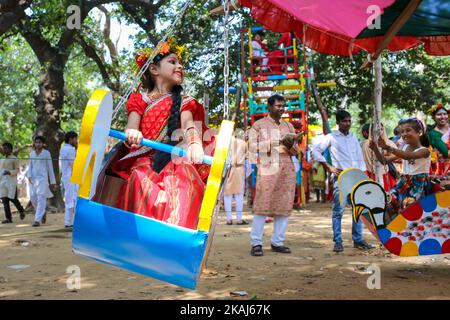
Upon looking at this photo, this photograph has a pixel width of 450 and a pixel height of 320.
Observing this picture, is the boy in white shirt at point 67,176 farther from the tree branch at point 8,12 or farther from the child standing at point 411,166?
the child standing at point 411,166

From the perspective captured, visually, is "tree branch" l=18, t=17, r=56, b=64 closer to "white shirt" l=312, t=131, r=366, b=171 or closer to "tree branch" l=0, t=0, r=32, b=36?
"tree branch" l=0, t=0, r=32, b=36

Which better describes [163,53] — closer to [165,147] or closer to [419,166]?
[165,147]

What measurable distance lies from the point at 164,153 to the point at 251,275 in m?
1.81

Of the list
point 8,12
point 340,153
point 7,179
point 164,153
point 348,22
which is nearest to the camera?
point 348,22

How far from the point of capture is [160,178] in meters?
3.49

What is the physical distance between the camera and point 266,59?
41.0 ft

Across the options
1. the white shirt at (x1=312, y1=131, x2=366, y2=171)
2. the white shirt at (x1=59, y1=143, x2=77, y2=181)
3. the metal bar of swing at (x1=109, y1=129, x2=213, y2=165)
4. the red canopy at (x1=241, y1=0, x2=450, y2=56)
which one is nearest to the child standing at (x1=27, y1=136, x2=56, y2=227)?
the white shirt at (x1=59, y1=143, x2=77, y2=181)

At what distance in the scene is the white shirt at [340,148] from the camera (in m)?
6.51

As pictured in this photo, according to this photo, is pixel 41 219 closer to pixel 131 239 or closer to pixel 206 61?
pixel 206 61

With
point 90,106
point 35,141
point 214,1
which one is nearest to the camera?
point 90,106

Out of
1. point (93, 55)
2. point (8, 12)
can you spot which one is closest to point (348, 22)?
point (8, 12)

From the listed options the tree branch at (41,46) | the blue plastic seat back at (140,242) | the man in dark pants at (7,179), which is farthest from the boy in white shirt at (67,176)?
the blue plastic seat back at (140,242)
